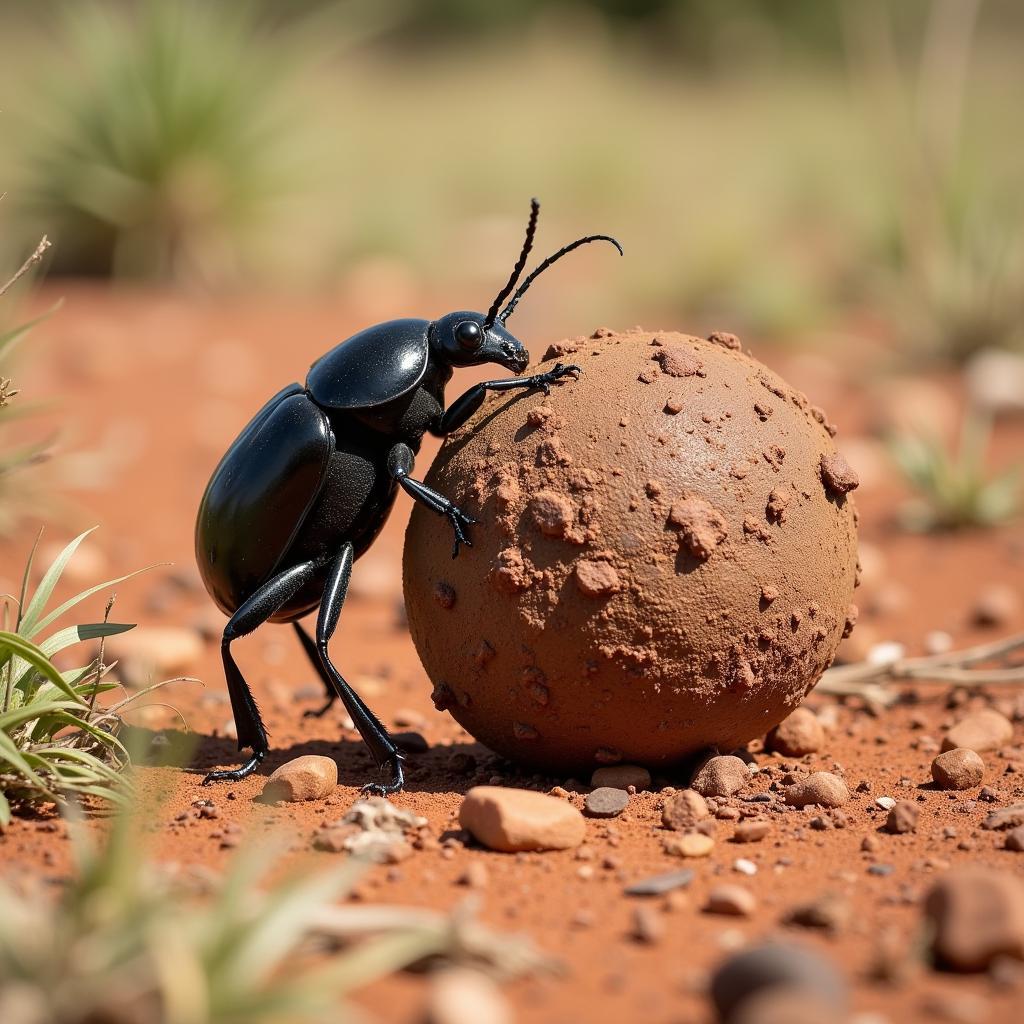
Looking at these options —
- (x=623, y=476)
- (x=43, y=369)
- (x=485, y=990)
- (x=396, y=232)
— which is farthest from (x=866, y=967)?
(x=396, y=232)

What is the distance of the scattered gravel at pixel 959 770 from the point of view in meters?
4.38

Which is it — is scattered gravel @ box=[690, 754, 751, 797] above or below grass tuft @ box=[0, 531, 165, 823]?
below

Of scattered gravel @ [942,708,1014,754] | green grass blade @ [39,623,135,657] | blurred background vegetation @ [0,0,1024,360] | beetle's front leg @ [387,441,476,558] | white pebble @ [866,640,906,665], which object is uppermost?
blurred background vegetation @ [0,0,1024,360]

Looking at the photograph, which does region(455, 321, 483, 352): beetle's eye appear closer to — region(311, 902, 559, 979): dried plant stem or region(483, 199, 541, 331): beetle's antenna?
region(483, 199, 541, 331): beetle's antenna

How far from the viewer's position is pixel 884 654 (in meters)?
6.03

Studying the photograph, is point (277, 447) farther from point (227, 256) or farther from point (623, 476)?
point (227, 256)

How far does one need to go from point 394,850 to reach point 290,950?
0.76 m

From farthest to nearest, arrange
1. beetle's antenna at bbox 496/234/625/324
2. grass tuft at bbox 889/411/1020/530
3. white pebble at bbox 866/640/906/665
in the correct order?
grass tuft at bbox 889/411/1020/530 → white pebble at bbox 866/640/906/665 → beetle's antenna at bbox 496/234/625/324

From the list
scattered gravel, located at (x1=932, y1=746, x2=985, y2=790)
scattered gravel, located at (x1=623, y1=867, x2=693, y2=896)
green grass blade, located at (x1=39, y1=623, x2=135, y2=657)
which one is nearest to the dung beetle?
green grass blade, located at (x1=39, y1=623, x2=135, y2=657)

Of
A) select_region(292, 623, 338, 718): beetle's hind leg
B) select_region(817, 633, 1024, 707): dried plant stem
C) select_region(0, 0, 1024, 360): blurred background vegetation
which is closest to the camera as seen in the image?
select_region(292, 623, 338, 718): beetle's hind leg

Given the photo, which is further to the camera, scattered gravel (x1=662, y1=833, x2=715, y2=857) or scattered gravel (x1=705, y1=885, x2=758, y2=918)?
scattered gravel (x1=662, y1=833, x2=715, y2=857)

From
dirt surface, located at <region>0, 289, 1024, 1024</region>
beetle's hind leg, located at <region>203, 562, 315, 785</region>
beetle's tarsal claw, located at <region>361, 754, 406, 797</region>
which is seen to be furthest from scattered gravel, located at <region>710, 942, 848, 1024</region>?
beetle's hind leg, located at <region>203, 562, 315, 785</region>

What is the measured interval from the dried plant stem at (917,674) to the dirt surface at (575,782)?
4.5 inches

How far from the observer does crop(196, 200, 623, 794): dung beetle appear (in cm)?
438
